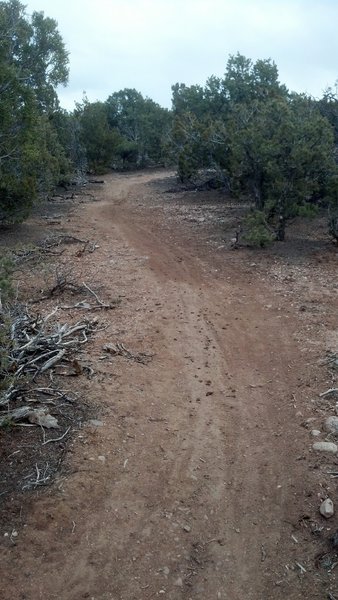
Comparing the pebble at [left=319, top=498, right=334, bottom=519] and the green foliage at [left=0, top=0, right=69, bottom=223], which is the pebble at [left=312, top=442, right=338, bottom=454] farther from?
the green foliage at [left=0, top=0, right=69, bottom=223]

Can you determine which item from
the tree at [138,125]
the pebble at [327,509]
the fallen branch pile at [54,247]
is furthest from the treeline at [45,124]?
the pebble at [327,509]

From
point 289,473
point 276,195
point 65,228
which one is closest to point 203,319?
point 289,473

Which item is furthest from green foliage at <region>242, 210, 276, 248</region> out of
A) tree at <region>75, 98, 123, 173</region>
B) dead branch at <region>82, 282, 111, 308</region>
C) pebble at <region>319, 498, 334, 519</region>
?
tree at <region>75, 98, 123, 173</region>

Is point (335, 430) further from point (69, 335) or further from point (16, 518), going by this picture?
point (69, 335)

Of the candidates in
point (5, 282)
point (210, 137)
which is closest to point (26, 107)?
point (5, 282)

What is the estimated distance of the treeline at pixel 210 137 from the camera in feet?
40.0

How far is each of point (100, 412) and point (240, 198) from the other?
14700mm

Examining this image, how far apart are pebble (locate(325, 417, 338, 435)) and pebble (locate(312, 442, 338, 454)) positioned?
0.73ft

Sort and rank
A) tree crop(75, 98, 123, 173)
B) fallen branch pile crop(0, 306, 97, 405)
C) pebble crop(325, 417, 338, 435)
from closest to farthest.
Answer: pebble crop(325, 417, 338, 435), fallen branch pile crop(0, 306, 97, 405), tree crop(75, 98, 123, 173)

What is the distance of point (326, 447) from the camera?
5.17m

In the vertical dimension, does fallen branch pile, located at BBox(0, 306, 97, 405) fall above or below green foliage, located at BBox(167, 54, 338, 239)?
below

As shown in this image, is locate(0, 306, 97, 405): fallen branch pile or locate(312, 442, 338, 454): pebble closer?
locate(312, 442, 338, 454): pebble

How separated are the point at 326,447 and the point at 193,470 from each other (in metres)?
1.36

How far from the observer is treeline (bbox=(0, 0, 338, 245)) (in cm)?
1220
